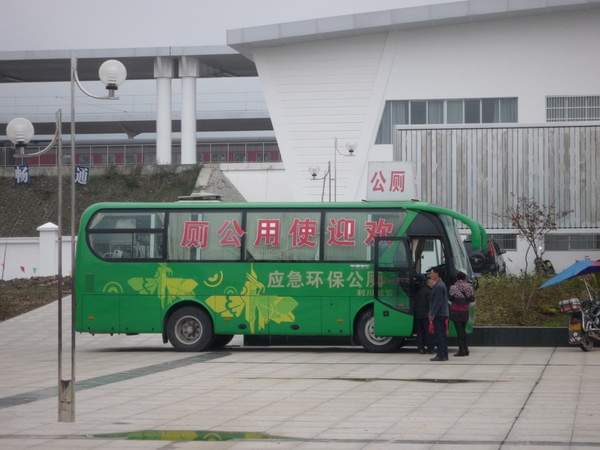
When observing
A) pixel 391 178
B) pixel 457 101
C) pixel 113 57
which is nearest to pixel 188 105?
pixel 113 57

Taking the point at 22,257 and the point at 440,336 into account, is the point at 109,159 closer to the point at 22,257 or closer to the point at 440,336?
the point at 22,257

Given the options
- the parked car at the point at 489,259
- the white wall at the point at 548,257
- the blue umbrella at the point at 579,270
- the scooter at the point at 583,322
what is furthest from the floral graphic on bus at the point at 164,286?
the white wall at the point at 548,257

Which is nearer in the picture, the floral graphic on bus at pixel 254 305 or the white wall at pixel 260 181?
the floral graphic on bus at pixel 254 305

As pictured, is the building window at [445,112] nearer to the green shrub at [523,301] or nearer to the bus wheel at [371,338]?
the green shrub at [523,301]

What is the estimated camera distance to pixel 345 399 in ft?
41.8

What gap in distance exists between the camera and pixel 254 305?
20406 millimetres

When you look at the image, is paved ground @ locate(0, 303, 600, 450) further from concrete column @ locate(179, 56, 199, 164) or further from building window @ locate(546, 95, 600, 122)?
concrete column @ locate(179, 56, 199, 164)

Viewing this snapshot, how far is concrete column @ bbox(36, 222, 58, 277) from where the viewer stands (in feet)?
121

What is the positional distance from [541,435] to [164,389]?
5982 mm

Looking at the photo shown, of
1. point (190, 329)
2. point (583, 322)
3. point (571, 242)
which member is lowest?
point (190, 329)

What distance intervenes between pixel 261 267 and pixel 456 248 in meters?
3.96

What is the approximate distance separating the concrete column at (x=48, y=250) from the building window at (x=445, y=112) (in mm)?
12839

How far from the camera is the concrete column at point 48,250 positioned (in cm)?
3675

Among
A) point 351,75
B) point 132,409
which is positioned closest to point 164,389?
point 132,409
